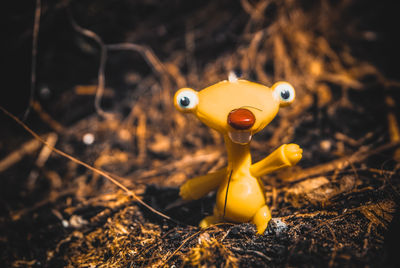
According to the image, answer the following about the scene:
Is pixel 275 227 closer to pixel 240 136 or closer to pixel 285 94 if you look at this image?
pixel 240 136

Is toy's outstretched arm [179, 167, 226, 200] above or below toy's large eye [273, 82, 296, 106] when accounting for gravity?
below

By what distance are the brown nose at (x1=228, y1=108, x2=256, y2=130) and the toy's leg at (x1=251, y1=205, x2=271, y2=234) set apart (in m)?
0.36

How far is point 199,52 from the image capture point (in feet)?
7.13

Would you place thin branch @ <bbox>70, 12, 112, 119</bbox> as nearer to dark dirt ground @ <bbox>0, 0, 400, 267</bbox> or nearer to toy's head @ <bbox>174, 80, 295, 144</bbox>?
dark dirt ground @ <bbox>0, 0, 400, 267</bbox>

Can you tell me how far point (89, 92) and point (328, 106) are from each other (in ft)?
5.72

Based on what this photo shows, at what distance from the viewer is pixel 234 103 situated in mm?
939

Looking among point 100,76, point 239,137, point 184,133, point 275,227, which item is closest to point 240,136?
point 239,137

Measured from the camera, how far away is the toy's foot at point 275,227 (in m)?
0.94

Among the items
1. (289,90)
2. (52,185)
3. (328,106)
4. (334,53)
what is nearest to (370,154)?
(328,106)

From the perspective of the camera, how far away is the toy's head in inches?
36.8

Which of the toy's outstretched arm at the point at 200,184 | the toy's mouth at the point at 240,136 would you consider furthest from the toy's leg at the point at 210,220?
the toy's mouth at the point at 240,136

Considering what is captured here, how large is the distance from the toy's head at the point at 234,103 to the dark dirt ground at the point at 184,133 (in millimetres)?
267

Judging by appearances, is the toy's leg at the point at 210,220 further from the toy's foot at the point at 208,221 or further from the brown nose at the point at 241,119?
the brown nose at the point at 241,119

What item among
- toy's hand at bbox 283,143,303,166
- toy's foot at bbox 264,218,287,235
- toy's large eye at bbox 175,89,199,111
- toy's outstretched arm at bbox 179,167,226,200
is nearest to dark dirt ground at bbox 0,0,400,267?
toy's foot at bbox 264,218,287,235
